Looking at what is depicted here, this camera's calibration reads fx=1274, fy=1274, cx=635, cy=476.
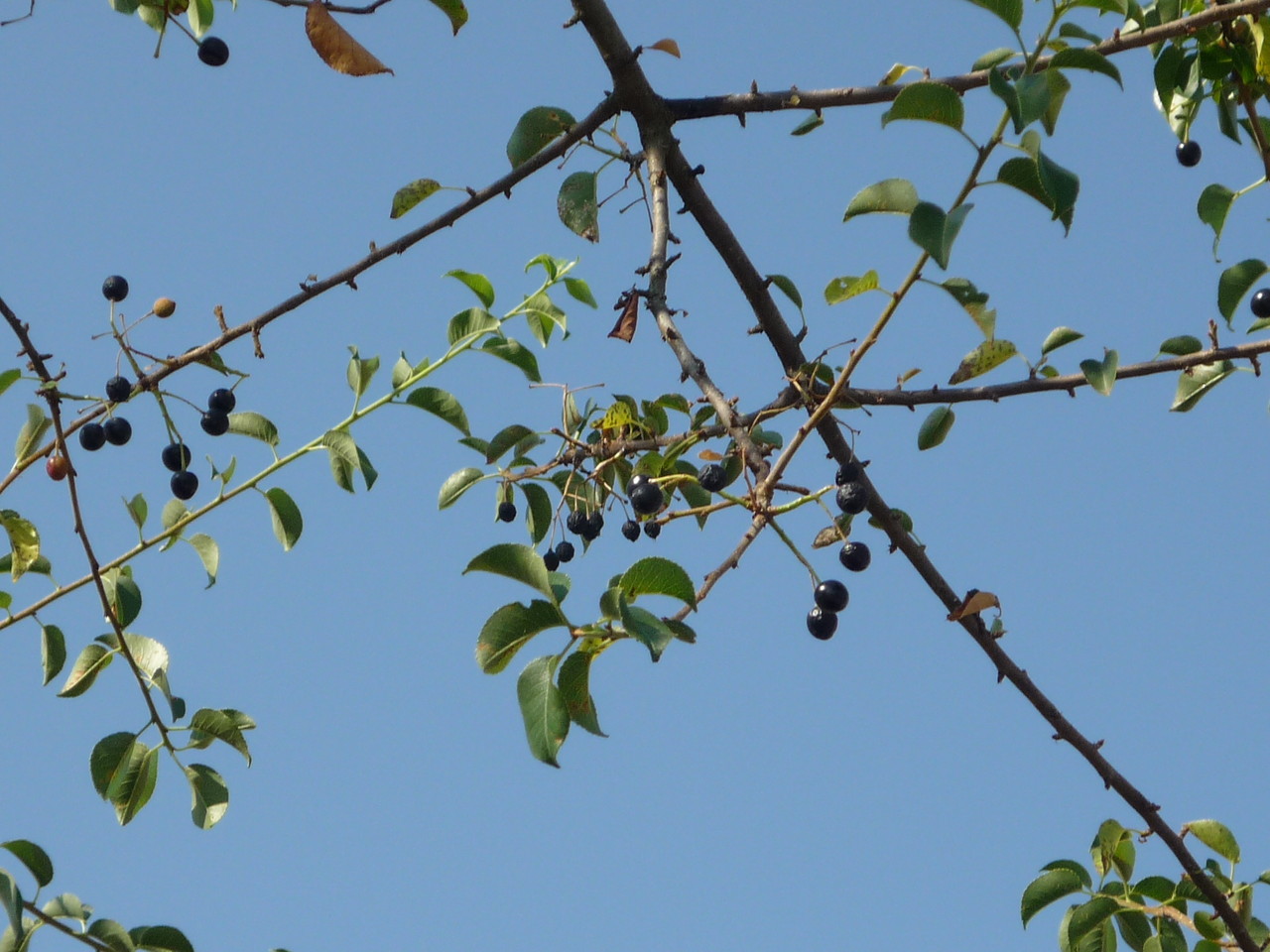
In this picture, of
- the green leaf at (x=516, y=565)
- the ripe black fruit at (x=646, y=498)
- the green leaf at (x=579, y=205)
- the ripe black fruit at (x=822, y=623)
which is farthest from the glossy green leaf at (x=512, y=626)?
the green leaf at (x=579, y=205)

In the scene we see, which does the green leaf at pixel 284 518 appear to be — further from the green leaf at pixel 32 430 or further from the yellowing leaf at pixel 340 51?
the yellowing leaf at pixel 340 51

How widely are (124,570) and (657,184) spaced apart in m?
1.58

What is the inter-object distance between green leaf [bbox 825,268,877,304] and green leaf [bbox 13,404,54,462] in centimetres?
174

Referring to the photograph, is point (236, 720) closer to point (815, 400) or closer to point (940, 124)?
point (815, 400)

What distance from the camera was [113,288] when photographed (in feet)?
9.44

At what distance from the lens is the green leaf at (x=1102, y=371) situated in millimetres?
2223

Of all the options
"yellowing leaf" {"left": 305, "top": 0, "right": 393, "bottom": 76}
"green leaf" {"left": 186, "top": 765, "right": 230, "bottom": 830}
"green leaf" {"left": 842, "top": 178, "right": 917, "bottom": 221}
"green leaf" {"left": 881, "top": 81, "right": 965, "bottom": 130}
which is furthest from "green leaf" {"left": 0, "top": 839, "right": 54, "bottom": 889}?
"green leaf" {"left": 881, "top": 81, "right": 965, "bottom": 130}

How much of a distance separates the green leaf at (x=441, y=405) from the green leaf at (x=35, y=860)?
1235 millimetres

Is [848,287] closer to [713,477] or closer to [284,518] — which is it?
[713,477]

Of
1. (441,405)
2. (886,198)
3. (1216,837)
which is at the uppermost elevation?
(441,405)

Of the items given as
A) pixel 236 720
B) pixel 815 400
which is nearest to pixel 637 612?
pixel 815 400

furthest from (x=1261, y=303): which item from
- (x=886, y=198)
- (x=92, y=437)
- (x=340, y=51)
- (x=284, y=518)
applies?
(x=92, y=437)

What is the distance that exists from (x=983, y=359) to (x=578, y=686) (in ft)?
3.65

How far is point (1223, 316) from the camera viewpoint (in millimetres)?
2758
